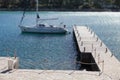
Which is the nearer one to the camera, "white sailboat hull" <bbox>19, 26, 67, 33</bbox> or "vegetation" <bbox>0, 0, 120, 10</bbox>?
"white sailboat hull" <bbox>19, 26, 67, 33</bbox>

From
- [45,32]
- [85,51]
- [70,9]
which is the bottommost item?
[70,9]

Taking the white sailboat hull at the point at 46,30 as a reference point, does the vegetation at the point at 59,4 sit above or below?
below

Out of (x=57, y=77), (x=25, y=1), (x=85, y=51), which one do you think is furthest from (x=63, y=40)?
(x=25, y=1)

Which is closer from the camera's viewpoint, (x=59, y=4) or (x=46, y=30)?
(x=46, y=30)

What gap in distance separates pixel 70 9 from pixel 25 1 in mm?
21257

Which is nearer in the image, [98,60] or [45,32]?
[98,60]

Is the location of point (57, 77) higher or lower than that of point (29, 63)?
higher

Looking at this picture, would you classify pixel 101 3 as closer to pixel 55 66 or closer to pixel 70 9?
pixel 70 9

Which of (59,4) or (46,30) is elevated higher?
(46,30)

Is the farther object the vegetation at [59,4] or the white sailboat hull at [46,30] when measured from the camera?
the vegetation at [59,4]

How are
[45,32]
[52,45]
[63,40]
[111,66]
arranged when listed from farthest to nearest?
[45,32]
[63,40]
[52,45]
[111,66]

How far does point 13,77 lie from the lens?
23516 mm

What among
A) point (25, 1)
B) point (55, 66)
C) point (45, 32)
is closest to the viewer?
point (55, 66)

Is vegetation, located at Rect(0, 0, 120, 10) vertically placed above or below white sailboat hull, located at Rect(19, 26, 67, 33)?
below
